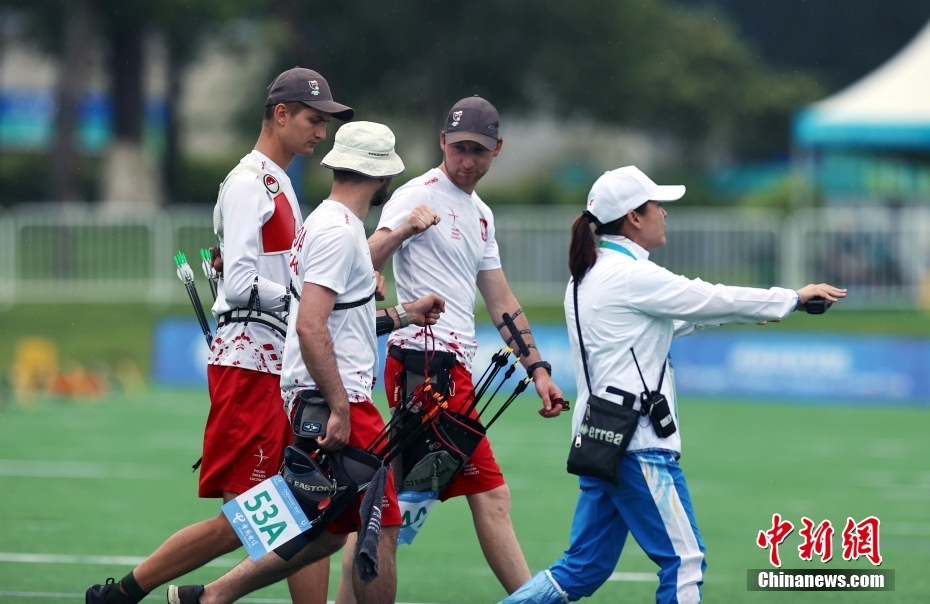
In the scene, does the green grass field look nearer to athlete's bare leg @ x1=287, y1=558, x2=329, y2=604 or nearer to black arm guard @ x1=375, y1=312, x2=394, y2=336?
athlete's bare leg @ x1=287, y1=558, x2=329, y2=604

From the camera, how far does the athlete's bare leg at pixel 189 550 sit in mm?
6879

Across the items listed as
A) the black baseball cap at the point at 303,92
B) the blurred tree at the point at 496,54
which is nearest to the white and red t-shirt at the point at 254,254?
the black baseball cap at the point at 303,92

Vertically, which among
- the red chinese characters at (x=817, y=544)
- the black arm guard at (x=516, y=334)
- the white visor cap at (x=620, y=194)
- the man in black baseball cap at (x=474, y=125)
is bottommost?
the red chinese characters at (x=817, y=544)

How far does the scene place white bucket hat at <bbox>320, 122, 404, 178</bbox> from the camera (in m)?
6.48

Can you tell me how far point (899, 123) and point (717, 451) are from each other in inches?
520

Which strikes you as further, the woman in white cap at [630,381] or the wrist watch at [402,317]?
the wrist watch at [402,317]

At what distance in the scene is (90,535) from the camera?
10039 millimetres

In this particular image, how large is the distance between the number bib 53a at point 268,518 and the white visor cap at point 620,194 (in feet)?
5.75

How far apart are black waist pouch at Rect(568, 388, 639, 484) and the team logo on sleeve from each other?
5.63 feet

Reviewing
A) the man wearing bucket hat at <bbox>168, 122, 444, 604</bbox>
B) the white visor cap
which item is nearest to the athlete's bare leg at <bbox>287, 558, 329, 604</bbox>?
the man wearing bucket hat at <bbox>168, 122, 444, 604</bbox>

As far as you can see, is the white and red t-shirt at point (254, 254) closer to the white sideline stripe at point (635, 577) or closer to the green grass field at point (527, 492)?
the green grass field at point (527, 492)

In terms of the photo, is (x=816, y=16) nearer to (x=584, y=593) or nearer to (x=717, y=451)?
(x=717, y=451)

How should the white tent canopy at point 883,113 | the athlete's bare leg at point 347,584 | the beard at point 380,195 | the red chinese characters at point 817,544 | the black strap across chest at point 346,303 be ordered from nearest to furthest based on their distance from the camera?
the black strap across chest at point 346,303, the beard at point 380,195, the athlete's bare leg at point 347,584, the red chinese characters at point 817,544, the white tent canopy at point 883,113

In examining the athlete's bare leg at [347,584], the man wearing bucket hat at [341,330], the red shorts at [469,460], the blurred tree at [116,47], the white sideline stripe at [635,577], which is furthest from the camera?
the blurred tree at [116,47]
